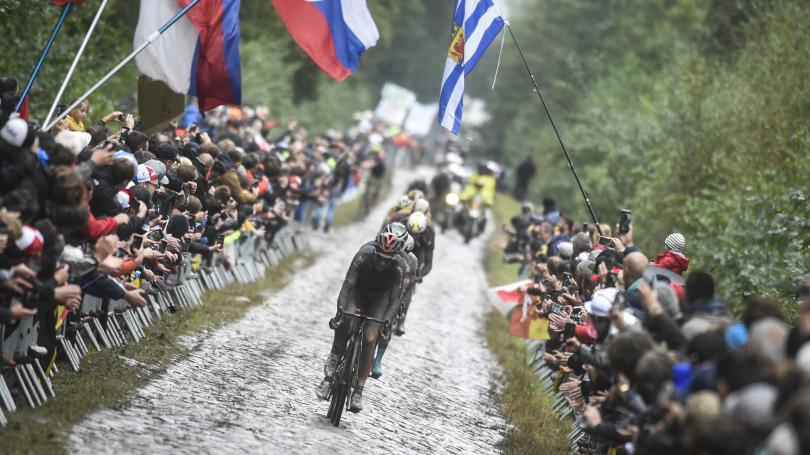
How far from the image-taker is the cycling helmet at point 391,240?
13.7 meters

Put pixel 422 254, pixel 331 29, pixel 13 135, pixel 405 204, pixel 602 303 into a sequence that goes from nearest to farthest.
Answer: pixel 13 135
pixel 602 303
pixel 331 29
pixel 422 254
pixel 405 204

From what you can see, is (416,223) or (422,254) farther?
(422,254)

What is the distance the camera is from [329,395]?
13.6 metres

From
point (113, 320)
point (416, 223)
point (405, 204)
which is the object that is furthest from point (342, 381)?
point (405, 204)

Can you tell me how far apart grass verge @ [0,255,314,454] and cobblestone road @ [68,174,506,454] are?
6.6 inches

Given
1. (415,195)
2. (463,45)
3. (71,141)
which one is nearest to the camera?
(71,141)

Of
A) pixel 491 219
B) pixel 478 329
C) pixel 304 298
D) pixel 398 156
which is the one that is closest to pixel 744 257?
pixel 478 329

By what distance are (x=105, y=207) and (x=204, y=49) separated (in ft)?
14.8

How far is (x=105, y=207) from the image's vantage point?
12133 mm

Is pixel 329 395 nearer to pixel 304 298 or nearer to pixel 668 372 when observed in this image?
pixel 668 372

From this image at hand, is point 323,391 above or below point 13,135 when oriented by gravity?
below

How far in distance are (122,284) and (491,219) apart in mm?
40639

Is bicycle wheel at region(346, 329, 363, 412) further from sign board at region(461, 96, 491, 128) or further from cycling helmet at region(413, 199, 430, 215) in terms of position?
sign board at region(461, 96, 491, 128)

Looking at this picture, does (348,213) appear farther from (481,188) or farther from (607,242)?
(607,242)
